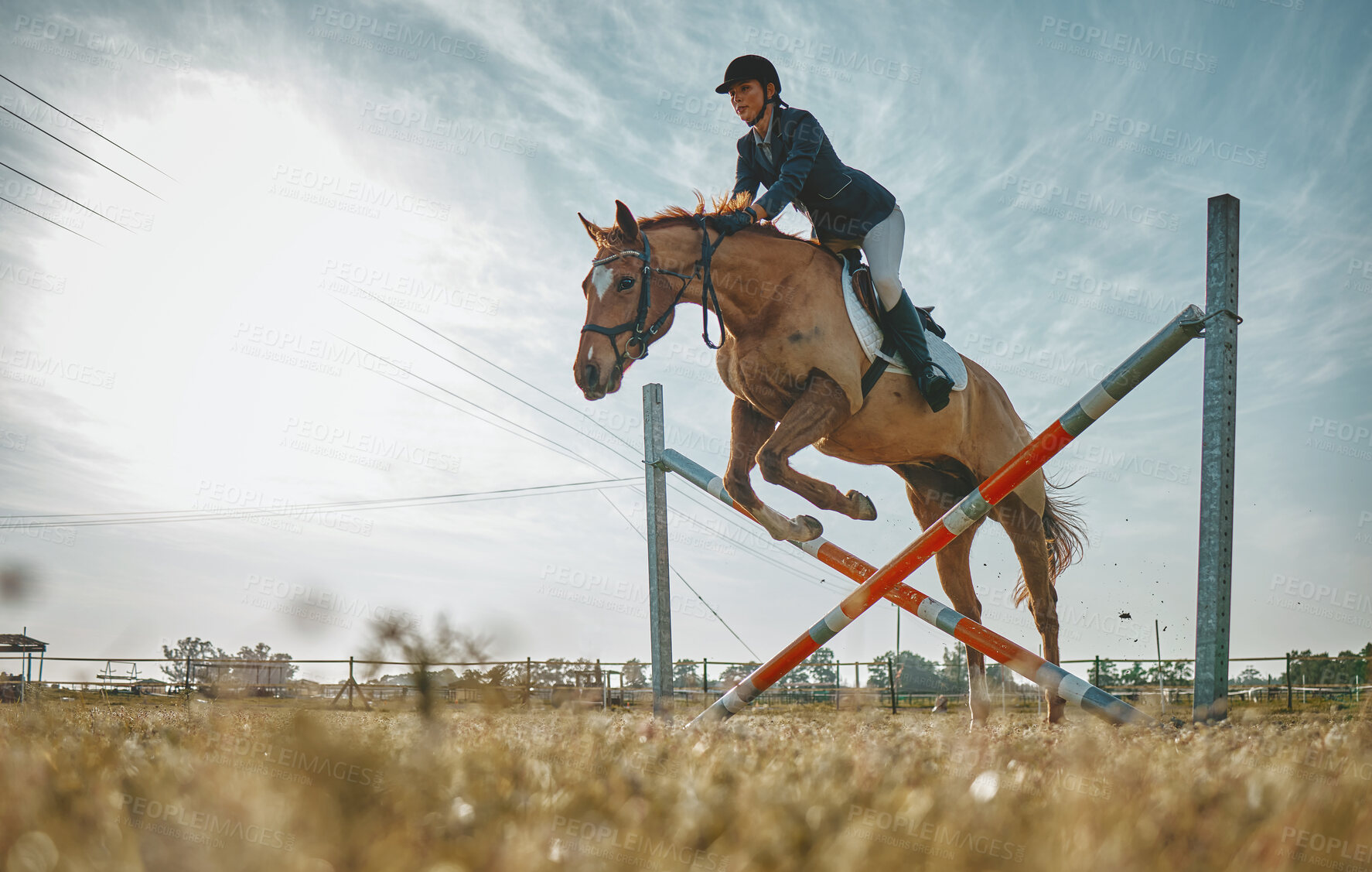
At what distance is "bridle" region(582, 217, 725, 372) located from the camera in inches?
176

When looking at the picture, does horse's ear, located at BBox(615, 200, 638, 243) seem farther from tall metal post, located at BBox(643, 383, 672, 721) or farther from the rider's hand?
tall metal post, located at BBox(643, 383, 672, 721)

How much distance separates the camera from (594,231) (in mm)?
4805

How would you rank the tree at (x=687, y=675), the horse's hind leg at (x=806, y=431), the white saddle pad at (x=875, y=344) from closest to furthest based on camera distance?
the horse's hind leg at (x=806, y=431), the white saddle pad at (x=875, y=344), the tree at (x=687, y=675)

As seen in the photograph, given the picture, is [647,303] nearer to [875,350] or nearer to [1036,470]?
[875,350]

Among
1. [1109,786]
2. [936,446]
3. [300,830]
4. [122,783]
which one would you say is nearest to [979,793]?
[1109,786]

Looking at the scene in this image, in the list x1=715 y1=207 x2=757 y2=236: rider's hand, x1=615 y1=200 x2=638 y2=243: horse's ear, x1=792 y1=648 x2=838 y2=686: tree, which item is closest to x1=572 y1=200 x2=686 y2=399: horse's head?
x1=615 y1=200 x2=638 y2=243: horse's ear

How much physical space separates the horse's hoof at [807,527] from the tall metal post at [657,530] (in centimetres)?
151

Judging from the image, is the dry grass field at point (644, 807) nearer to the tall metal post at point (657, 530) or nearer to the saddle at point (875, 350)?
the saddle at point (875, 350)

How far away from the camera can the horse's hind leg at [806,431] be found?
4.38 m

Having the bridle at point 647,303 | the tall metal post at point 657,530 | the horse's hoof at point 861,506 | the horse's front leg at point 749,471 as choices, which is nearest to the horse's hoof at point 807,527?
the horse's front leg at point 749,471

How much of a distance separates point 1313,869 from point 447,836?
1018mm

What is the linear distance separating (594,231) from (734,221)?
85 centimetres

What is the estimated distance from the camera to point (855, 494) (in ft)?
15.9

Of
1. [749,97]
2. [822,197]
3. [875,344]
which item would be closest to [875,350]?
[875,344]
